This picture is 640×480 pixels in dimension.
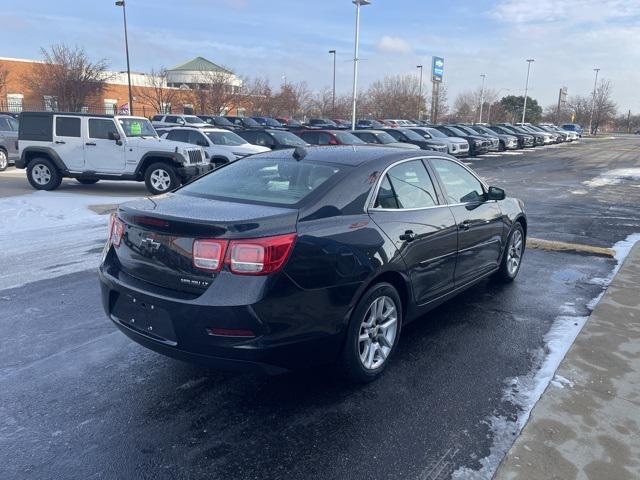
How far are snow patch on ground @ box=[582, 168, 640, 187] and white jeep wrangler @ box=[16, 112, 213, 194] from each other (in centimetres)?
1309

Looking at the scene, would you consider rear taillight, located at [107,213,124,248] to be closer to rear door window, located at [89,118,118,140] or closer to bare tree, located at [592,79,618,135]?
rear door window, located at [89,118,118,140]

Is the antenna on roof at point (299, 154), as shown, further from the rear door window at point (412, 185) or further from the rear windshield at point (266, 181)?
the rear door window at point (412, 185)

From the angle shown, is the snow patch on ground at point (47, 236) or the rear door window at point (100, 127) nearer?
the snow patch on ground at point (47, 236)

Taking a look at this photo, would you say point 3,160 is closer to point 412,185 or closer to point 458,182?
point 458,182

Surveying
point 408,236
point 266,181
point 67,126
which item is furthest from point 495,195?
point 67,126

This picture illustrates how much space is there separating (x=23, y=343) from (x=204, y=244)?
7.42 ft

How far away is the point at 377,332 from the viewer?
3850 millimetres

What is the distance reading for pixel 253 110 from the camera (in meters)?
54.1

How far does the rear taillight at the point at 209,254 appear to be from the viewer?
10.1 feet

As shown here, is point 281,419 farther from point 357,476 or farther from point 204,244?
point 204,244

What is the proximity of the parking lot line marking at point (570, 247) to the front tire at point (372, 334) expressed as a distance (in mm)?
4843

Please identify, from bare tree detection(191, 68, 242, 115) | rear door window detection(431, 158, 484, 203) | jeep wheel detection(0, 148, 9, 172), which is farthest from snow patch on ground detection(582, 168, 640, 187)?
bare tree detection(191, 68, 242, 115)

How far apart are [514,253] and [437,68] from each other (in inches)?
2045

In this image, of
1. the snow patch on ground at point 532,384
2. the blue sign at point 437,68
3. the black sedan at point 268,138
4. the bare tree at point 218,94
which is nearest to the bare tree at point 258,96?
the bare tree at point 218,94
